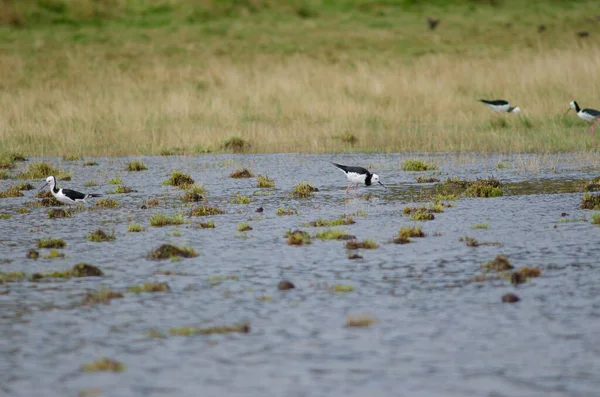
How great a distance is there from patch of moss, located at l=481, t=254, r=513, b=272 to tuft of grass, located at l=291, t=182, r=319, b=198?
8.55 m

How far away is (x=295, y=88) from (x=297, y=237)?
2203 centimetres

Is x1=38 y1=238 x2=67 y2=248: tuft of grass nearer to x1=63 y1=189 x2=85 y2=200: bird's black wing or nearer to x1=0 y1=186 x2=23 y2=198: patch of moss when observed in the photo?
x1=63 y1=189 x2=85 y2=200: bird's black wing

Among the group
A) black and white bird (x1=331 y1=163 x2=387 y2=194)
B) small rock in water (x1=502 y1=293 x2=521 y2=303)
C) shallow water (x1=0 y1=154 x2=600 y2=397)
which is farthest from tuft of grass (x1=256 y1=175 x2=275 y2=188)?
small rock in water (x1=502 y1=293 x2=521 y2=303)

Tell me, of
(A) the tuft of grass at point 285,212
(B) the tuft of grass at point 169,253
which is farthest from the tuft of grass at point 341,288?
(A) the tuft of grass at point 285,212

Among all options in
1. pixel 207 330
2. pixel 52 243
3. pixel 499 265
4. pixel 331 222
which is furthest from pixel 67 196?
pixel 499 265

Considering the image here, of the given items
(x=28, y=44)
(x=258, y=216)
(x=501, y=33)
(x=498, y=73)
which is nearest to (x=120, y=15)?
(x=28, y=44)

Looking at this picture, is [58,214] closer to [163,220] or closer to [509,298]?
[163,220]

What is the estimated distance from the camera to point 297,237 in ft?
50.9

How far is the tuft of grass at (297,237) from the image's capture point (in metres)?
15.5

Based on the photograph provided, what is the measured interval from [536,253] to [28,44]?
48.3 metres

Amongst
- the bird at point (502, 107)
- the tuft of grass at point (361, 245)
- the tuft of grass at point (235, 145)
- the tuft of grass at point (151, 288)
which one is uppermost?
the bird at point (502, 107)

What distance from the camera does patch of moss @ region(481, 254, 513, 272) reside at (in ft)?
42.7

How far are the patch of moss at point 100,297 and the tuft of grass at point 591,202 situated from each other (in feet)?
33.1

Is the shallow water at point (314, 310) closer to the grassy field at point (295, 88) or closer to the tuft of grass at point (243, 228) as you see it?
the tuft of grass at point (243, 228)
